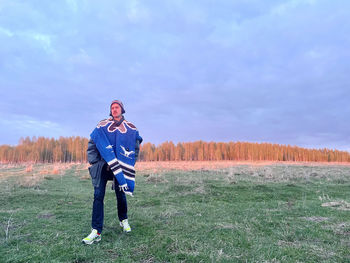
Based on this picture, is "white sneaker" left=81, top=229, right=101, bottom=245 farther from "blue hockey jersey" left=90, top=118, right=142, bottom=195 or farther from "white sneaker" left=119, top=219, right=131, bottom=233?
"blue hockey jersey" left=90, top=118, right=142, bottom=195

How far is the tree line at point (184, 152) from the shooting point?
7788 cm

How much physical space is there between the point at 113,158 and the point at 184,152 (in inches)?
3708

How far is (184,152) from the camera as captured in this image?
3861 inches

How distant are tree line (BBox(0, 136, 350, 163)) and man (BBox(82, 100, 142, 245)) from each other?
77749 millimetres

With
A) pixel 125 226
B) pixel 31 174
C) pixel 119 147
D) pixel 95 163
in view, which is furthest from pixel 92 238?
pixel 31 174

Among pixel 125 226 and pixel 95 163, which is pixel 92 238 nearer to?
pixel 125 226

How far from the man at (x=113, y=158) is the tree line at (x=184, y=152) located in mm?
77749

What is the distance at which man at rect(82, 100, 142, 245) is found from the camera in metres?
4.29

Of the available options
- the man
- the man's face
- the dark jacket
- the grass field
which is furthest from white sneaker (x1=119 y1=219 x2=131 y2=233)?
the man's face

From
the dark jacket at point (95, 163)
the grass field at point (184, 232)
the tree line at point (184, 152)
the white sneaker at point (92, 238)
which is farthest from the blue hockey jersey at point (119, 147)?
the tree line at point (184, 152)

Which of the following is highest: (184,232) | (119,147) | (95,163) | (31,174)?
(119,147)

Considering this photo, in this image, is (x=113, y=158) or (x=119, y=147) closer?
(x=113, y=158)

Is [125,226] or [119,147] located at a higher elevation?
[119,147]

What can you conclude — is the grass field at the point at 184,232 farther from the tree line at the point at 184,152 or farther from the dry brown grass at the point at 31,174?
the tree line at the point at 184,152
